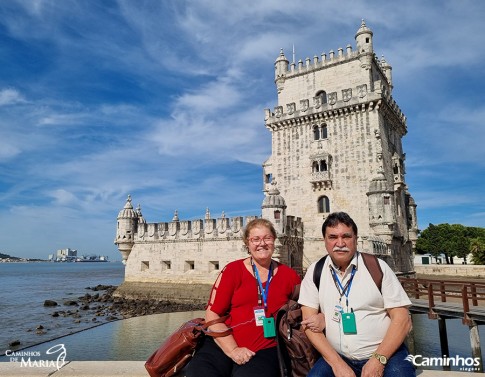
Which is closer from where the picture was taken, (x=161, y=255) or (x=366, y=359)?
(x=366, y=359)

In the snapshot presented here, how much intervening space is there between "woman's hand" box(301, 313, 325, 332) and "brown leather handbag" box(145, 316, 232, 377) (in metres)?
0.88

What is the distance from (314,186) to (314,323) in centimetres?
2361

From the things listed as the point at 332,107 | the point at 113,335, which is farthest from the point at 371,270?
the point at 332,107

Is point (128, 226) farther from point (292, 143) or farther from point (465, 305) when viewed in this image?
point (465, 305)

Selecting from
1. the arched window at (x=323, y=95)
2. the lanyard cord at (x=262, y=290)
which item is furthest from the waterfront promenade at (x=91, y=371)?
the arched window at (x=323, y=95)

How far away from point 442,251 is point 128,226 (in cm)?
4775

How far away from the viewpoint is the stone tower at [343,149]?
Result: 24453 millimetres

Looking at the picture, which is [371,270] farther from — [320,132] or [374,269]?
[320,132]

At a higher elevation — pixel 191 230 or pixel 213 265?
pixel 191 230

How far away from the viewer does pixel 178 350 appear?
3.95 m

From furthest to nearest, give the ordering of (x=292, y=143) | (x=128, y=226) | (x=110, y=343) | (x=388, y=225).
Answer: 1. (x=128, y=226)
2. (x=292, y=143)
3. (x=388, y=225)
4. (x=110, y=343)

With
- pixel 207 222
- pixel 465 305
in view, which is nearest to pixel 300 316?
pixel 465 305

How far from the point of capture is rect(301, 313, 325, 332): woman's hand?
3588mm

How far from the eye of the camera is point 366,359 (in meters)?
3.49
